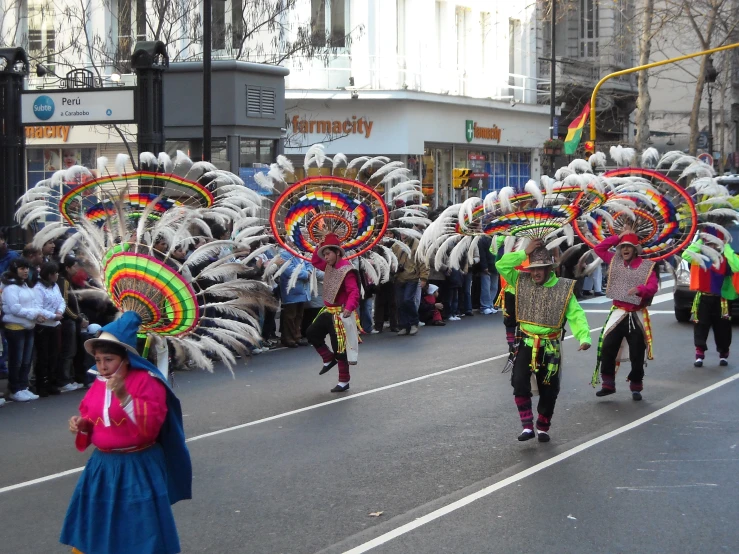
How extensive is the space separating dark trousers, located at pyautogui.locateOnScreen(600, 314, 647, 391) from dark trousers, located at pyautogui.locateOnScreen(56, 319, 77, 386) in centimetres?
614

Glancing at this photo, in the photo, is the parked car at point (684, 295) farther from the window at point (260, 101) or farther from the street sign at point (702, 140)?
the street sign at point (702, 140)

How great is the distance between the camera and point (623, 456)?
29.6ft

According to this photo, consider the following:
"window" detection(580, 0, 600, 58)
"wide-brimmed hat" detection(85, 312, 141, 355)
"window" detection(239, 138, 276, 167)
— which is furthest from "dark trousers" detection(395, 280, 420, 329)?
"window" detection(580, 0, 600, 58)

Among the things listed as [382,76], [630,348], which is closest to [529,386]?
[630,348]

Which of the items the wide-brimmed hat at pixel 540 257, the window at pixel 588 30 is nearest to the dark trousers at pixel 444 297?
the wide-brimmed hat at pixel 540 257

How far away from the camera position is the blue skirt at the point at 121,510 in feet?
17.5

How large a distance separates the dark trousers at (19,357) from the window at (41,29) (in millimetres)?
17923

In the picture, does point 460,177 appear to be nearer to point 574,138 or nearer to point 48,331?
point 574,138

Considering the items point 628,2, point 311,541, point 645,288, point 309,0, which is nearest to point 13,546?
point 311,541

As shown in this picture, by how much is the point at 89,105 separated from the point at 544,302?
891cm

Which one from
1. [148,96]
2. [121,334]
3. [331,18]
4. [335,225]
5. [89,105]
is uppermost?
[331,18]

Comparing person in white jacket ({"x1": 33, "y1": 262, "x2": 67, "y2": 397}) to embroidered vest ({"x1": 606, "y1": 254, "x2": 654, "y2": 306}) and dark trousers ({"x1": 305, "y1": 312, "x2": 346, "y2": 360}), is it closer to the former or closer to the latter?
dark trousers ({"x1": 305, "y1": 312, "x2": 346, "y2": 360})

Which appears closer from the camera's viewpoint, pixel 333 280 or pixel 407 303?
pixel 333 280

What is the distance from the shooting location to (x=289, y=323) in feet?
54.3
